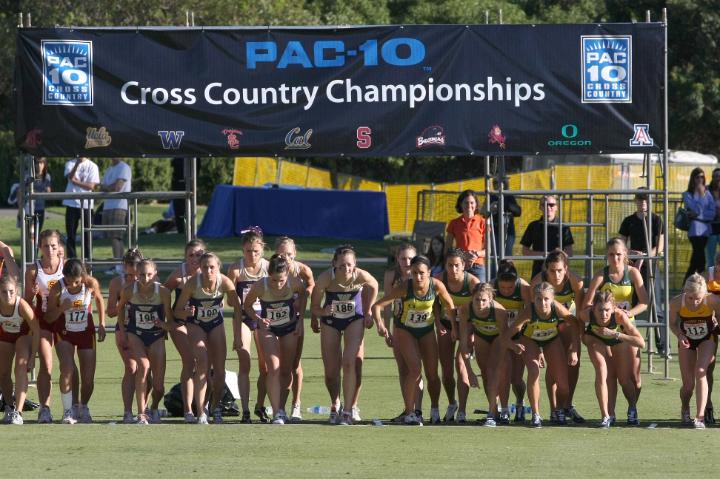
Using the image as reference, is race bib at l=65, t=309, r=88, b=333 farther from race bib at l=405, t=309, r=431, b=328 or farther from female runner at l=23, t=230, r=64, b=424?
race bib at l=405, t=309, r=431, b=328

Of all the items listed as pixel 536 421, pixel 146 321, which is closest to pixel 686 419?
pixel 536 421

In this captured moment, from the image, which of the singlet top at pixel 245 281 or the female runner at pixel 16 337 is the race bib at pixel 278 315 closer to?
the singlet top at pixel 245 281

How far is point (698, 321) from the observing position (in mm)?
11602

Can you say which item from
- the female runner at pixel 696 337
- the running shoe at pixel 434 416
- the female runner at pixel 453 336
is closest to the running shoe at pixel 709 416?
the female runner at pixel 696 337

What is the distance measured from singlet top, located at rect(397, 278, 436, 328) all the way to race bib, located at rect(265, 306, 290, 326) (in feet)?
3.29

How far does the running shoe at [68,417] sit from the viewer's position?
11.5 metres

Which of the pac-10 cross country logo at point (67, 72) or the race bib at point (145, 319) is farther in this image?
the pac-10 cross country logo at point (67, 72)

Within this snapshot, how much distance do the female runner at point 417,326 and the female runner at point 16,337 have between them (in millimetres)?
3002

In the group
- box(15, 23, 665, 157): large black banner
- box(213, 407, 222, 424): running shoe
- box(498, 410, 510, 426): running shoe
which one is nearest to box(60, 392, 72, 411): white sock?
box(213, 407, 222, 424): running shoe

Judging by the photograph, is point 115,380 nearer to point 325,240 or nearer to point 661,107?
point 661,107

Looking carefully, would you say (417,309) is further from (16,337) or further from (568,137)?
(16,337)

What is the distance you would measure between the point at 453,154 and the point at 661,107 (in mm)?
2290

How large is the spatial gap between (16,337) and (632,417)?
542 cm

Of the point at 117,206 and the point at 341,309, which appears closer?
the point at 341,309
